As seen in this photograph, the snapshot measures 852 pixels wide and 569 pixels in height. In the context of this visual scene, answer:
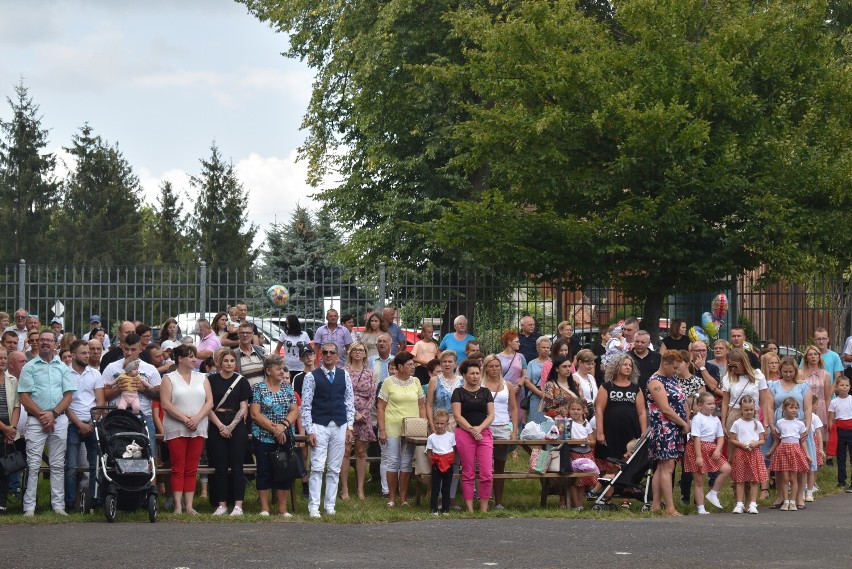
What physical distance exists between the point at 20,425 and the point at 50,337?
1.21 metres

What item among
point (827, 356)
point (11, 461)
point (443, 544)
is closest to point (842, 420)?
point (827, 356)

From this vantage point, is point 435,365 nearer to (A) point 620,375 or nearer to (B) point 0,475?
(A) point 620,375

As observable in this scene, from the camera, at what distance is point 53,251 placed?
63219 millimetres

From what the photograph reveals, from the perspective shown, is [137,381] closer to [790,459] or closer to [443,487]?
[443,487]

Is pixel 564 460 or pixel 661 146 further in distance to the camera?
pixel 661 146

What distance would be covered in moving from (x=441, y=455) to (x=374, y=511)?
987 millimetres

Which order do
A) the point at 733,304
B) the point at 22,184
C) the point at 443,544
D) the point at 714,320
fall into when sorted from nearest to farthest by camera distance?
the point at 443,544, the point at 714,320, the point at 733,304, the point at 22,184

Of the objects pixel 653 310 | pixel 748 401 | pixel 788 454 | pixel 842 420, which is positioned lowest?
pixel 788 454

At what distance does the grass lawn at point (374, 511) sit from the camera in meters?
14.1

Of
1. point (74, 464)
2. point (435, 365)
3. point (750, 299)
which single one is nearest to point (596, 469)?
point (435, 365)

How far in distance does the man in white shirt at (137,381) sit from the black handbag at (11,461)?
112cm

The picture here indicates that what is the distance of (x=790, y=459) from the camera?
15906mm

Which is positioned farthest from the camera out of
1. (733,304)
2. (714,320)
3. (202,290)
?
(733,304)

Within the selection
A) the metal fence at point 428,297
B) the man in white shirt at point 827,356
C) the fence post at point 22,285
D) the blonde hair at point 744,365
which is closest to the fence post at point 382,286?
the metal fence at point 428,297
